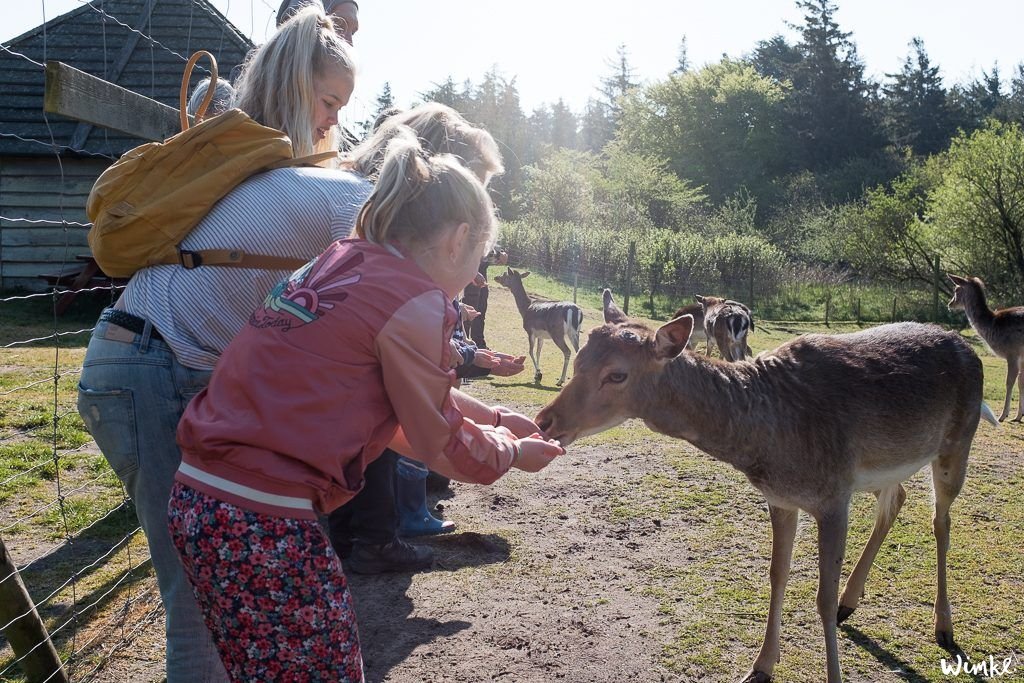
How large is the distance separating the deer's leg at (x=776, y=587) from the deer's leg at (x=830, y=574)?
22 cm

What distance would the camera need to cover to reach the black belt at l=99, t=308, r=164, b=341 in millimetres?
2289

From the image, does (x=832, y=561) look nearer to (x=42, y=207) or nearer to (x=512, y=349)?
(x=512, y=349)

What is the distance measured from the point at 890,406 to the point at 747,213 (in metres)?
50.2

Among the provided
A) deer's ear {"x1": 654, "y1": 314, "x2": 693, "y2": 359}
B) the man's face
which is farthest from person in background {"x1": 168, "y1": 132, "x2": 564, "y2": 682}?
the man's face

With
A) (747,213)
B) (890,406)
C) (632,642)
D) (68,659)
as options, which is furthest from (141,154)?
(747,213)

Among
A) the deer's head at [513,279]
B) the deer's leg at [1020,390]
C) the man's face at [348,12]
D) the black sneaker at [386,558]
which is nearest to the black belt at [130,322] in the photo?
the black sneaker at [386,558]

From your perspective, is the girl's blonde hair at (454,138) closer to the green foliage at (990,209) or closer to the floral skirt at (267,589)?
the floral skirt at (267,589)

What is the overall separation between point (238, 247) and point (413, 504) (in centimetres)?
345

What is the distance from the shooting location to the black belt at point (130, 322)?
2.29 metres

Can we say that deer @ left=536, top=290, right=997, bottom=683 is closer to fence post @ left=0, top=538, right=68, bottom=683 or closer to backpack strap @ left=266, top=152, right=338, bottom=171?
backpack strap @ left=266, top=152, right=338, bottom=171

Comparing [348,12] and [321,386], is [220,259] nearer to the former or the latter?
[321,386]

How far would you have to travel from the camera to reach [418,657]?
389 centimetres

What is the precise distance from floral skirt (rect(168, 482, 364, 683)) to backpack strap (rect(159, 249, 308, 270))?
2.32 feet

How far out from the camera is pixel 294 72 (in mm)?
2631
